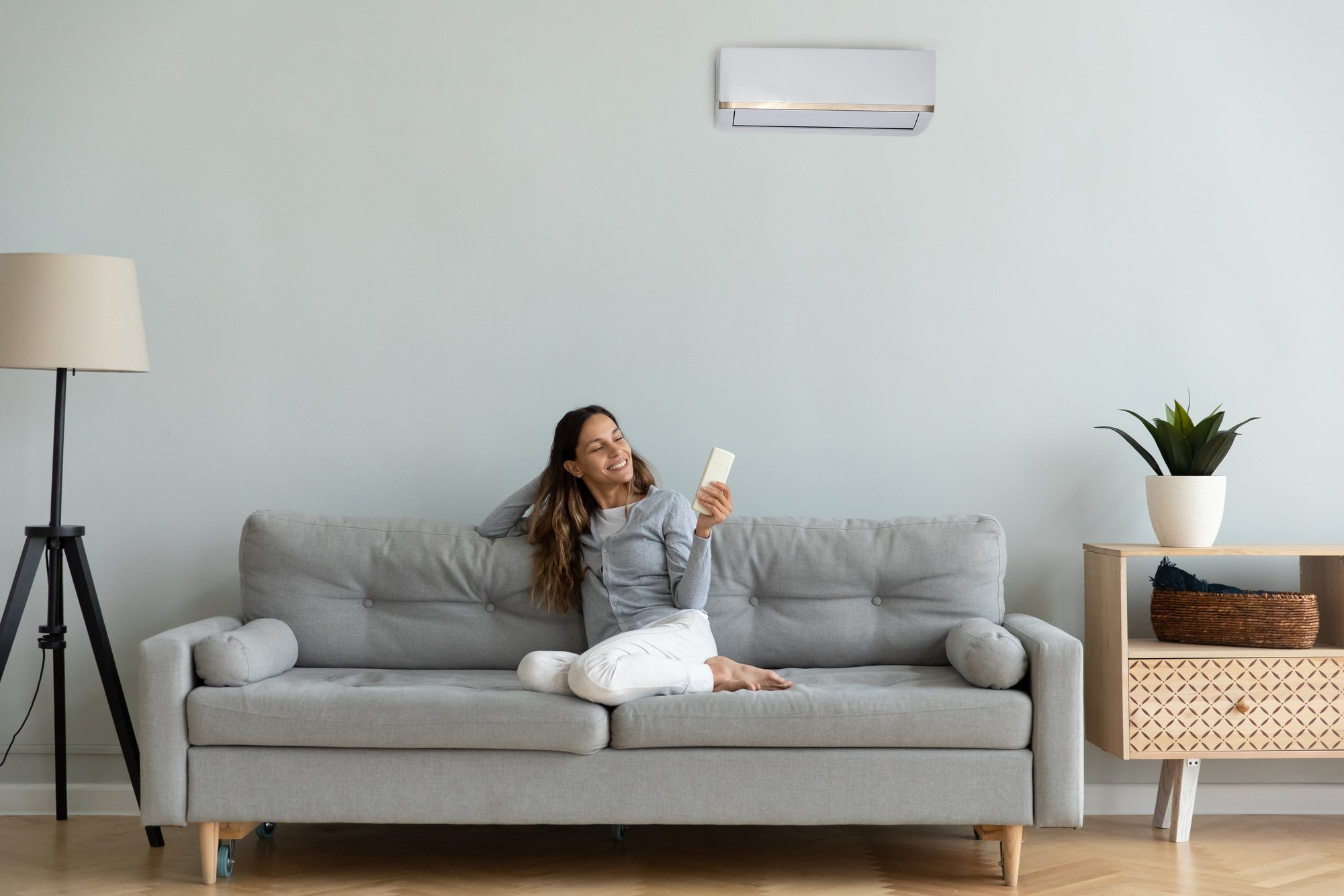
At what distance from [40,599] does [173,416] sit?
2.15ft

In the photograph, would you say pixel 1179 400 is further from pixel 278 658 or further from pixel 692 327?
pixel 278 658

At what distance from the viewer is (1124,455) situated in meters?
3.18

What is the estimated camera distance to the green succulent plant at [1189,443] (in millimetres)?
2859

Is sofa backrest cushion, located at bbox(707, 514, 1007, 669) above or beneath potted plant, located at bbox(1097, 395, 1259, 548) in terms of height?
beneath

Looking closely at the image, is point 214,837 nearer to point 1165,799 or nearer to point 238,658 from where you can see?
point 238,658

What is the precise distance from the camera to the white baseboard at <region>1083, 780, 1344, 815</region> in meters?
3.08

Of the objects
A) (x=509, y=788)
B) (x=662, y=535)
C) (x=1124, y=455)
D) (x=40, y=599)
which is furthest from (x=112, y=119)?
(x=1124, y=455)

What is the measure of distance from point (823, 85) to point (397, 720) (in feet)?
6.92

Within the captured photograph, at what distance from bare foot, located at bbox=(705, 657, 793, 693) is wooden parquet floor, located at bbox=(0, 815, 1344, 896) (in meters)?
0.45

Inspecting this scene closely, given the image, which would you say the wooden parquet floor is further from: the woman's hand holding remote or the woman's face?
the woman's face

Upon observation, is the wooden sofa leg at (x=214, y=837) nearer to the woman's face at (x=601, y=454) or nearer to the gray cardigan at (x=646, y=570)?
the gray cardigan at (x=646, y=570)

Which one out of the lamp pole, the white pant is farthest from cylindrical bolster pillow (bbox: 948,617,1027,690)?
the lamp pole

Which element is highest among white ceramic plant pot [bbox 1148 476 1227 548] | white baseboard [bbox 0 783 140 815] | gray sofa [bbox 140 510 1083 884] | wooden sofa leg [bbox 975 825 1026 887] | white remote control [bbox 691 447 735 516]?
white remote control [bbox 691 447 735 516]

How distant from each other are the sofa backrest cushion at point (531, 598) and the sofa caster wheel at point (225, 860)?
19.0 inches
